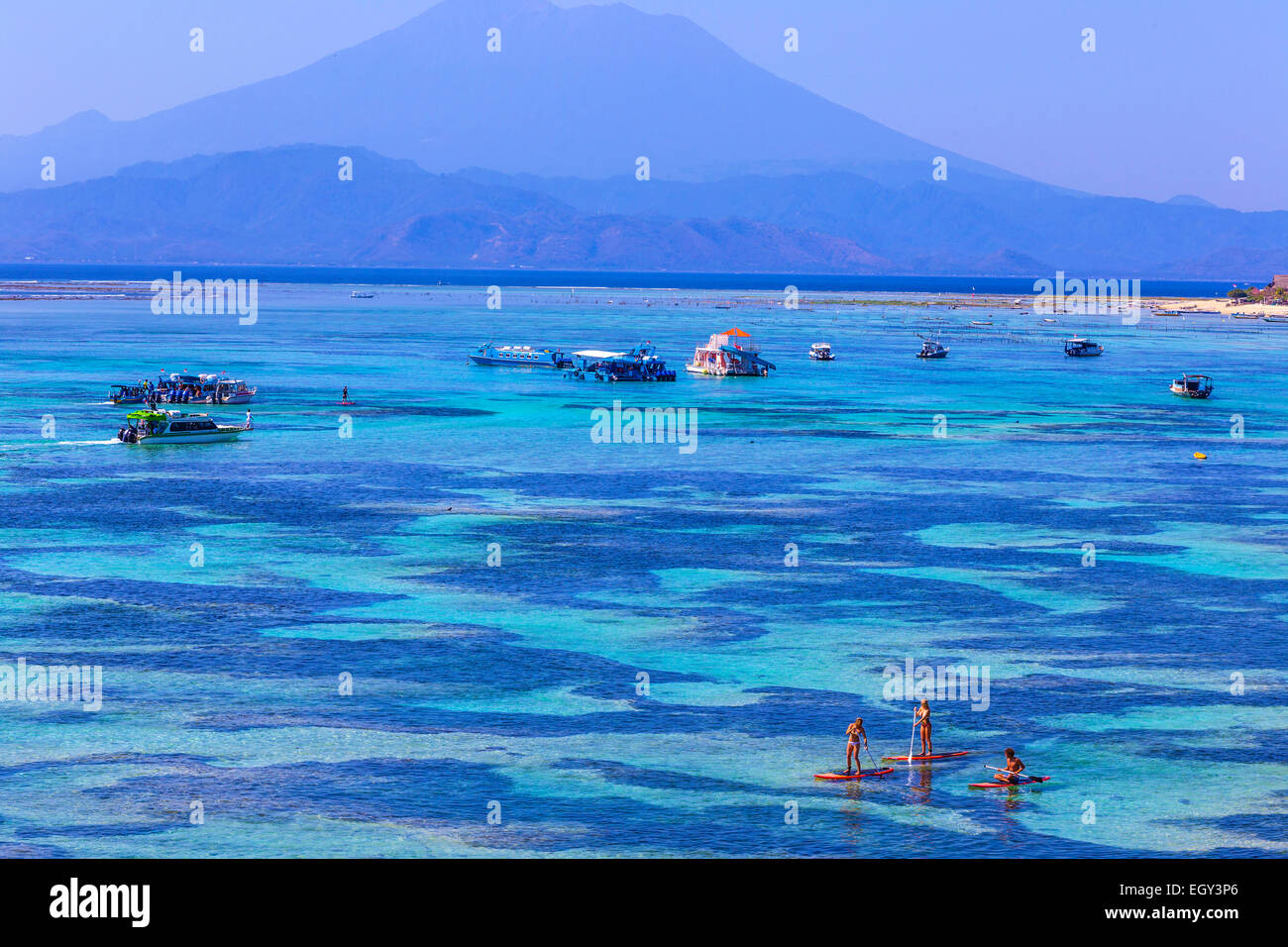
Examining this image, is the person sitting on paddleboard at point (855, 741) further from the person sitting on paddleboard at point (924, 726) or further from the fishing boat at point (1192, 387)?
the fishing boat at point (1192, 387)

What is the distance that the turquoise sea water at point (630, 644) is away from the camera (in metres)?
39.7

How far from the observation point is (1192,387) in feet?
525

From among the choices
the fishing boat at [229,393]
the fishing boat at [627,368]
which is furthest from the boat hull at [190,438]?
the fishing boat at [627,368]

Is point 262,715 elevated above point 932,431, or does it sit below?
below

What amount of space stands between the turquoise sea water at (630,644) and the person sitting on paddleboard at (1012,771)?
49 centimetres

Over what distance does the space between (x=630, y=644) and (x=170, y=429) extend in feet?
242

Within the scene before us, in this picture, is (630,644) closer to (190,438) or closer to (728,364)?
(190,438)

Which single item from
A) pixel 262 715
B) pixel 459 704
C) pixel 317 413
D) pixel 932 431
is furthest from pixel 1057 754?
pixel 317 413

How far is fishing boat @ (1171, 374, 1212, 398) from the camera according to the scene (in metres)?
159

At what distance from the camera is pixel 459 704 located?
49.4 metres

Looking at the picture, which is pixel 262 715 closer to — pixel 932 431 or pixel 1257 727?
pixel 1257 727

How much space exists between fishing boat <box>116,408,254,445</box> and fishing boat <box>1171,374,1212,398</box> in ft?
332

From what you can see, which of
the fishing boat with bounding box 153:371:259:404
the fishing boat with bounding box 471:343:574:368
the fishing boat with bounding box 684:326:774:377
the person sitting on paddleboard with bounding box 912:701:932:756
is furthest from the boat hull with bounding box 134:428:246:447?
the person sitting on paddleboard with bounding box 912:701:932:756
